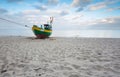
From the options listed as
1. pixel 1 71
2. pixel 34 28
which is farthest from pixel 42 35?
pixel 1 71

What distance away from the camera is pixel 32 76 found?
147 inches

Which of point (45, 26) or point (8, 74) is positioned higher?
point (45, 26)

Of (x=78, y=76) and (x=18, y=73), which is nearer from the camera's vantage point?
(x=78, y=76)

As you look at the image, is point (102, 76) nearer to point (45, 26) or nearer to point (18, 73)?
point (18, 73)

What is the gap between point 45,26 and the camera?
92.5 ft

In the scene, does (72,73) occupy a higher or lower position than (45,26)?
lower

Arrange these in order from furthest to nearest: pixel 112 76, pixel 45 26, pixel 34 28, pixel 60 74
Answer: pixel 45 26 → pixel 34 28 → pixel 60 74 → pixel 112 76

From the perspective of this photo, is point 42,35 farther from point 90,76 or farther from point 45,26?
point 90,76

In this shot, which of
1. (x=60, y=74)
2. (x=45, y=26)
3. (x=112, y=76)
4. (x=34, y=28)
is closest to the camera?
(x=112, y=76)

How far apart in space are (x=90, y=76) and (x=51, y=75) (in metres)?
1.22

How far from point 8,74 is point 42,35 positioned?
2165cm

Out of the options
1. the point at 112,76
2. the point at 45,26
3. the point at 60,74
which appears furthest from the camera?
the point at 45,26

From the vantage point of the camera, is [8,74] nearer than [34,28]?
Yes

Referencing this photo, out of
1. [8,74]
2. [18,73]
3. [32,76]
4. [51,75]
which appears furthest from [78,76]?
[8,74]
